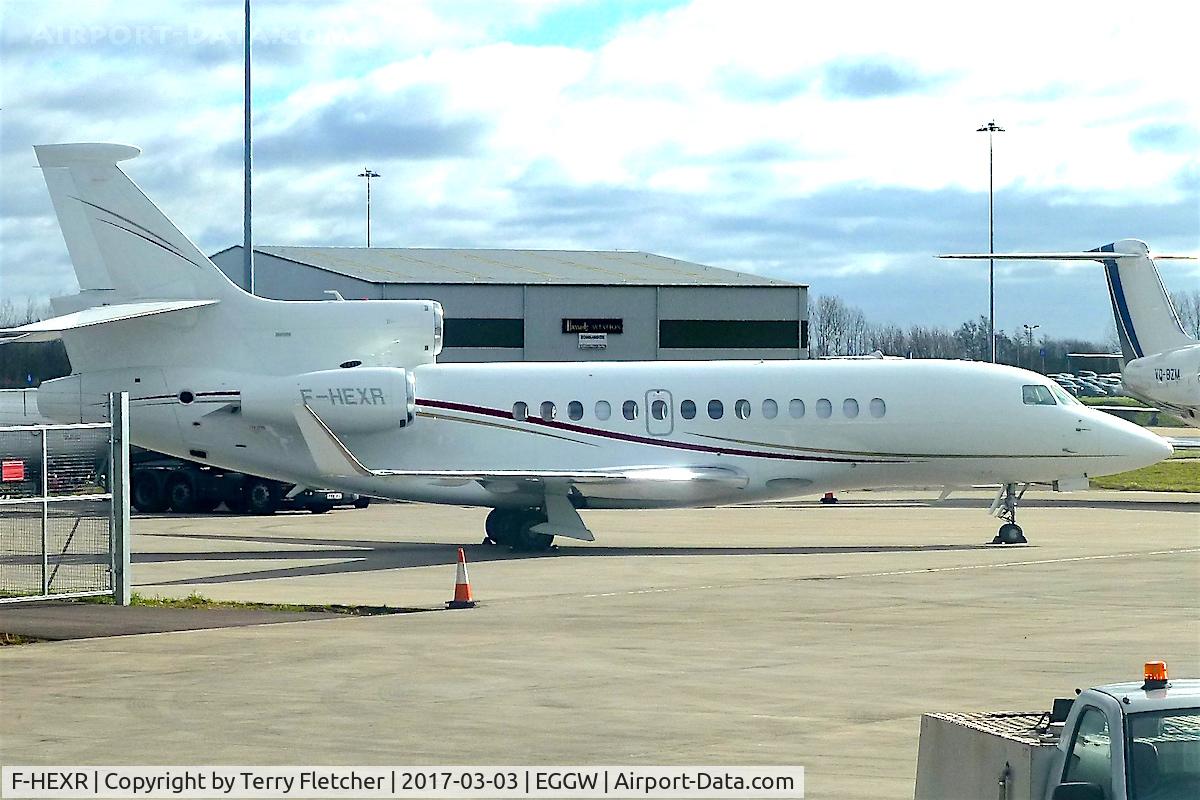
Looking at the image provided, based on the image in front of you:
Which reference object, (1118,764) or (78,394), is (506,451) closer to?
(78,394)

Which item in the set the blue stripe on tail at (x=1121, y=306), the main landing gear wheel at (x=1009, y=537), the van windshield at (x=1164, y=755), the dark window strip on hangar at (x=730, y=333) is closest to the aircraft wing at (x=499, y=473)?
the main landing gear wheel at (x=1009, y=537)

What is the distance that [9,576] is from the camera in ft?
72.9

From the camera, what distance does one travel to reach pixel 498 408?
27.7 metres

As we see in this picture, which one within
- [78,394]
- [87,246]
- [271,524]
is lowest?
[271,524]

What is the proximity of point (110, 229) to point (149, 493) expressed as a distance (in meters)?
15.4

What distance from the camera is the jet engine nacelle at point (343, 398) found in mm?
26797

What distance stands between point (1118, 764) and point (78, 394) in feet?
78.8

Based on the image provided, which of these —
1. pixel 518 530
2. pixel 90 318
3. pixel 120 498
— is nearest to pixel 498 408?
pixel 518 530

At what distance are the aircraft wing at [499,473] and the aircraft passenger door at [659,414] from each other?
732mm

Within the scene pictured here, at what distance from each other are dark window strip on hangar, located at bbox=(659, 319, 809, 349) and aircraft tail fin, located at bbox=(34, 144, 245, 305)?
3239 centimetres

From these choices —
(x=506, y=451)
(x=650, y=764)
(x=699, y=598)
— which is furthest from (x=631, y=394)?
(x=650, y=764)

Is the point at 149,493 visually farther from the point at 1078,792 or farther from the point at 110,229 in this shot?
the point at 1078,792

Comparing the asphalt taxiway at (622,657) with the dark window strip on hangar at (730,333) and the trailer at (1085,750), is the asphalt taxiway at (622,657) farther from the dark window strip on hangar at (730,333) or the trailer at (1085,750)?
the dark window strip on hangar at (730,333)

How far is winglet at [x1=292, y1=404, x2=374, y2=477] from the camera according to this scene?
82.3 ft
